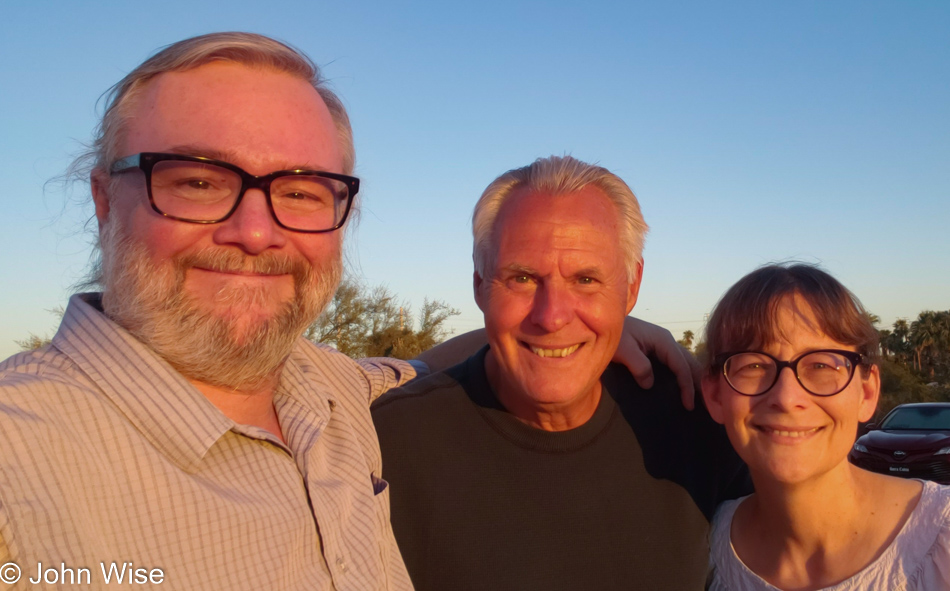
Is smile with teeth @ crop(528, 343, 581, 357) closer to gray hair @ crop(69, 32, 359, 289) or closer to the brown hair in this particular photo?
the brown hair

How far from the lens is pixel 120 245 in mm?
1977

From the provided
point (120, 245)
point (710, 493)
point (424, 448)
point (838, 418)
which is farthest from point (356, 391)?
point (838, 418)

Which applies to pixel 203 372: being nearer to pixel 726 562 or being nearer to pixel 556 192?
pixel 556 192

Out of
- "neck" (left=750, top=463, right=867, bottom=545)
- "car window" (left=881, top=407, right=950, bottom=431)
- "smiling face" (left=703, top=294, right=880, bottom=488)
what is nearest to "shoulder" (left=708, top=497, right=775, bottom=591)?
"neck" (left=750, top=463, right=867, bottom=545)

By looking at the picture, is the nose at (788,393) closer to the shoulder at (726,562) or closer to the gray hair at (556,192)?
the shoulder at (726,562)

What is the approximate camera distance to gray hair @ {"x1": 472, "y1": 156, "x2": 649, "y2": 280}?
109 inches

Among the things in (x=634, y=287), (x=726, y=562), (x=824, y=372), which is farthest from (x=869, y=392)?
(x=634, y=287)

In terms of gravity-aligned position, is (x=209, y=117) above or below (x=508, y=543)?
above

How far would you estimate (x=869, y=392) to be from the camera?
245cm

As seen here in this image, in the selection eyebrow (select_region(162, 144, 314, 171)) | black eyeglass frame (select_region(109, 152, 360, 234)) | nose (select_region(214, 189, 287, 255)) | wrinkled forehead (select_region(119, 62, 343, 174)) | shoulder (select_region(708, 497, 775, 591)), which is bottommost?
shoulder (select_region(708, 497, 775, 591))

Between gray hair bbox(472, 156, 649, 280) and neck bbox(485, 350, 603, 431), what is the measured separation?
1.61ft

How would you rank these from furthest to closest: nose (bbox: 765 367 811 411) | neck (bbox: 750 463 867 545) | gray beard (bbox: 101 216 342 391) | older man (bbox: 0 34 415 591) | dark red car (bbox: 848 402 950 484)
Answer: dark red car (bbox: 848 402 950 484) < neck (bbox: 750 463 867 545) < nose (bbox: 765 367 811 411) < gray beard (bbox: 101 216 342 391) < older man (bbox: 0 34 415 591)

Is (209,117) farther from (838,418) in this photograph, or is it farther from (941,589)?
(941,589)

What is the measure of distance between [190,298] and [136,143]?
19.7 inches
